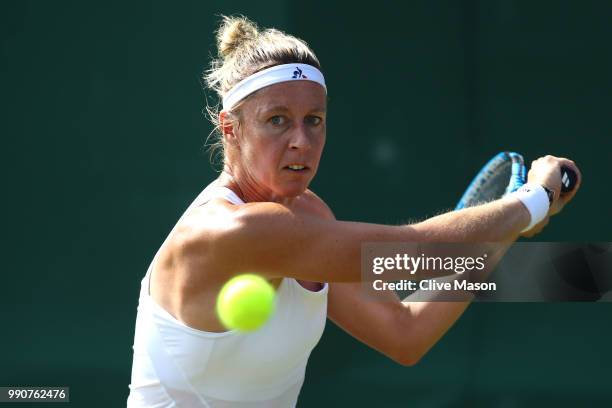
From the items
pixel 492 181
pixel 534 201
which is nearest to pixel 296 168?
pixel 534 201

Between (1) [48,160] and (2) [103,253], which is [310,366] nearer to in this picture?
(2) [103,253]

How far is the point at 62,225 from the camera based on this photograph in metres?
3.99

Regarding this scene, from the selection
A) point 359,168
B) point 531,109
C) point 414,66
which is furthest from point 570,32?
point 359,168

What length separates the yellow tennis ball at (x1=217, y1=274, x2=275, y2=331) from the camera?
6.59 ft

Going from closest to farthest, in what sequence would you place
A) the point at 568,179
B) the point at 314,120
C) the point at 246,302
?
the point at 246,302, the point at 314,120, the point at 568,179

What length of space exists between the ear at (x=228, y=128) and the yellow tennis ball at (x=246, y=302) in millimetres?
426

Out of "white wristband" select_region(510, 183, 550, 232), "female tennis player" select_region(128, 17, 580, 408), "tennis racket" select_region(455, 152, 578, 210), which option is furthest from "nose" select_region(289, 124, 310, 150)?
"tennis racket" select_region(455, 152, 578, 210)

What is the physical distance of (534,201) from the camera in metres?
2.23

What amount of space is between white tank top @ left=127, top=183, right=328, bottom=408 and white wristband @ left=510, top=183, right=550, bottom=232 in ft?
1.77

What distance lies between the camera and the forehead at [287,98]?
7.47ft

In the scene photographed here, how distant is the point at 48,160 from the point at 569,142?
7.07 ft

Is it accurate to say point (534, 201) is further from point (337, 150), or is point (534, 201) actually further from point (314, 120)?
point (337, 150)

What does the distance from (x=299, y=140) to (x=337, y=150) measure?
5.98 ft

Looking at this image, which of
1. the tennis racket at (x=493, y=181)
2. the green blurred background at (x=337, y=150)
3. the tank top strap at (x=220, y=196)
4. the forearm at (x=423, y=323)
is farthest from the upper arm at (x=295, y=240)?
the green blurred background at (x=337, y=150)
